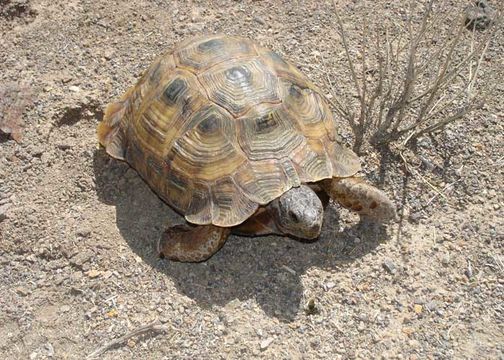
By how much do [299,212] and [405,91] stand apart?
1363 mm

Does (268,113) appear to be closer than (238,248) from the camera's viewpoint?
Yes

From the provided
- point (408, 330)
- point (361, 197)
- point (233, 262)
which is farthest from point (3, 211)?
point (408, 330)

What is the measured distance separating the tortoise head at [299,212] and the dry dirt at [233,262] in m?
0.39

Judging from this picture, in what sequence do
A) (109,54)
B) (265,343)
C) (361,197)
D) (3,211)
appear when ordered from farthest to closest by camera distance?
(109,54) → (3,211) → (361,197) → (265,343)

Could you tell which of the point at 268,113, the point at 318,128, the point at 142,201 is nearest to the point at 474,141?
the point at 318,128

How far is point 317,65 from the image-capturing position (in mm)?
5594

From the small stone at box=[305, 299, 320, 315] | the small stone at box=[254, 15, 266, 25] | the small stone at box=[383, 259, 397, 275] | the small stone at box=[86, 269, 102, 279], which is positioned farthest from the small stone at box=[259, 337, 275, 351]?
the small stone at box=[254, 15, 266, 25]

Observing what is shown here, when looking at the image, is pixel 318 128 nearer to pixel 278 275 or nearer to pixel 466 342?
pixel 278 275

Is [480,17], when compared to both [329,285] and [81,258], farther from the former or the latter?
[81,258]

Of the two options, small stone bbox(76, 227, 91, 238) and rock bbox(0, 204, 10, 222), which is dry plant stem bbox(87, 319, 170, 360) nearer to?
small stone bbox(76, 227, 91, 238)

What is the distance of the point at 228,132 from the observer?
4.23 meters

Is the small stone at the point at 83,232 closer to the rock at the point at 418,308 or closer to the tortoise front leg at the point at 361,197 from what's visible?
the tortoise front leg at the point at 361,197

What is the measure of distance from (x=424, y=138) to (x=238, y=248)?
174cm

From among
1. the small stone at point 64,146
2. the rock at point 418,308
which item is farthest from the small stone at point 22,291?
the rock at point 418,308
